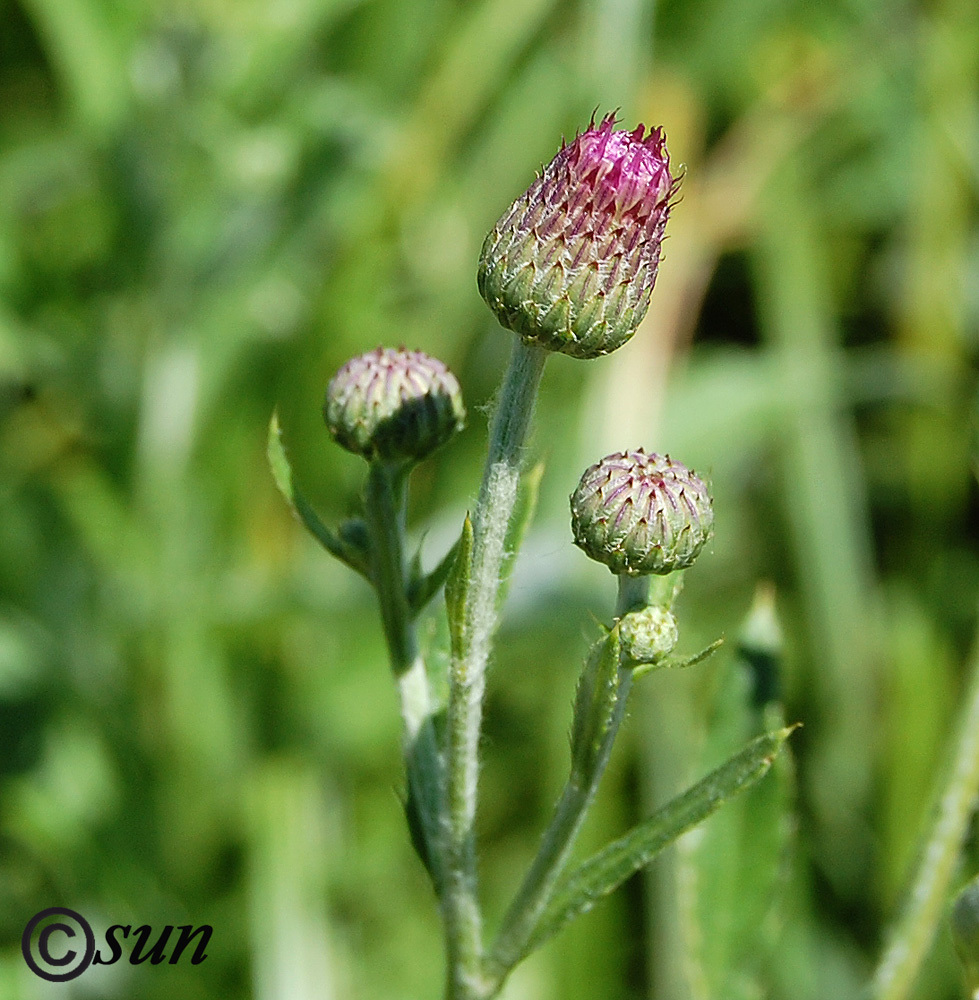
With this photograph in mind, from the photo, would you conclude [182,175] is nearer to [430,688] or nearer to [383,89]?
[383,89]

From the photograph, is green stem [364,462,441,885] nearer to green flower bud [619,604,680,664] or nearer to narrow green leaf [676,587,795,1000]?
green flower bud [619,604,680,664]

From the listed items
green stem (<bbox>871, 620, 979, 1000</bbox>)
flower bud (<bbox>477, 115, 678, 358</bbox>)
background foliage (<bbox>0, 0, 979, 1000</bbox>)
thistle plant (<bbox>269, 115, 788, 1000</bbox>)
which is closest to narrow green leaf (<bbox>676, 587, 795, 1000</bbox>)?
green stem (<bbox>871, 620, 979, 1000</bbox>)

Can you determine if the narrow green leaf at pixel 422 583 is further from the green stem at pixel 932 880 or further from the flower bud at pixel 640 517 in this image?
the green stem at pixel 932 880

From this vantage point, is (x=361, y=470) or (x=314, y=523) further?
(x=361, y=470)

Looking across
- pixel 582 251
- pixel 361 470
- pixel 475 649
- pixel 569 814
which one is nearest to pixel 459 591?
pixel 475 649

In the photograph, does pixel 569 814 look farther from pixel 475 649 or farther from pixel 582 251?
pixel 582 251
